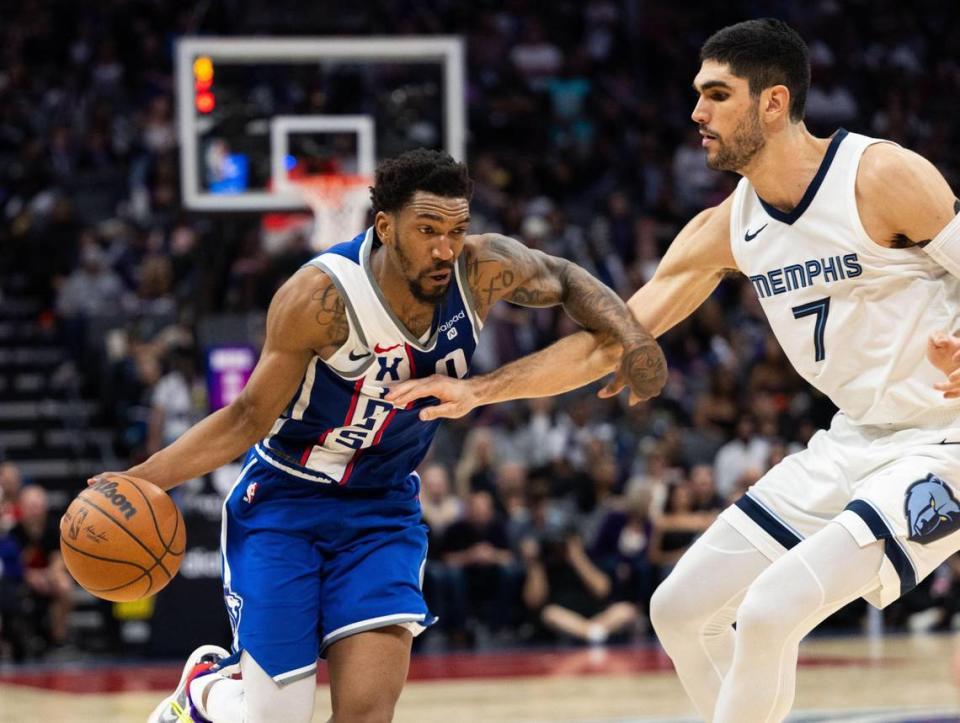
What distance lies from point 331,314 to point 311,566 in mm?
881

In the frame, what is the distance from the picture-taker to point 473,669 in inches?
436

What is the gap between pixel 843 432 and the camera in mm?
5059

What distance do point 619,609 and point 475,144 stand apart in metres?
7.40

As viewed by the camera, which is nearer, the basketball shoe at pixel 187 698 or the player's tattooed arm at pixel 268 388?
the player's tattooed arm at pixel 268 388

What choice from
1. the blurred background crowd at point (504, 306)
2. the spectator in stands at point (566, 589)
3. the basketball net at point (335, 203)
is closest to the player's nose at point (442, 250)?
the basketball net at point (335, 203)

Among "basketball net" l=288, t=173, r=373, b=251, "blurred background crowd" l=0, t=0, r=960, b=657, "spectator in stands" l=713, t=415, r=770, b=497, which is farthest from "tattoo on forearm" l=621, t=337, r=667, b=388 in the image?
"spectator in stands" l=713, t=415, r=770, b=497

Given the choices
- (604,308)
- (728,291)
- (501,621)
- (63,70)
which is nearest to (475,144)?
(728,291)

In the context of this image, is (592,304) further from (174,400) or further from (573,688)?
(174,400)

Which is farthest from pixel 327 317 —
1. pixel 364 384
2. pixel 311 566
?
pixel 311 566

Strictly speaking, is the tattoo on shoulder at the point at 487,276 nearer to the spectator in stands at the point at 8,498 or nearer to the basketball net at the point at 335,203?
the basketball net at the point at 335,203

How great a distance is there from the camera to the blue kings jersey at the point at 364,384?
16.5ft

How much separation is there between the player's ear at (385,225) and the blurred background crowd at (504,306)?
7.55 m

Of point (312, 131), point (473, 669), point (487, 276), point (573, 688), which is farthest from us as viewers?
point (312, 131)

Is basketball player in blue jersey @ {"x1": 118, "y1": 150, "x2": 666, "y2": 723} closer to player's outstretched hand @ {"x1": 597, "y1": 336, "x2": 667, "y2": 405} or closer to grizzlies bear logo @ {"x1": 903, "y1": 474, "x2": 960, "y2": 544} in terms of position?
player's outstretched hand @ {"x1": 597, "y1": 336, "x2": 667, "y2": 405}
